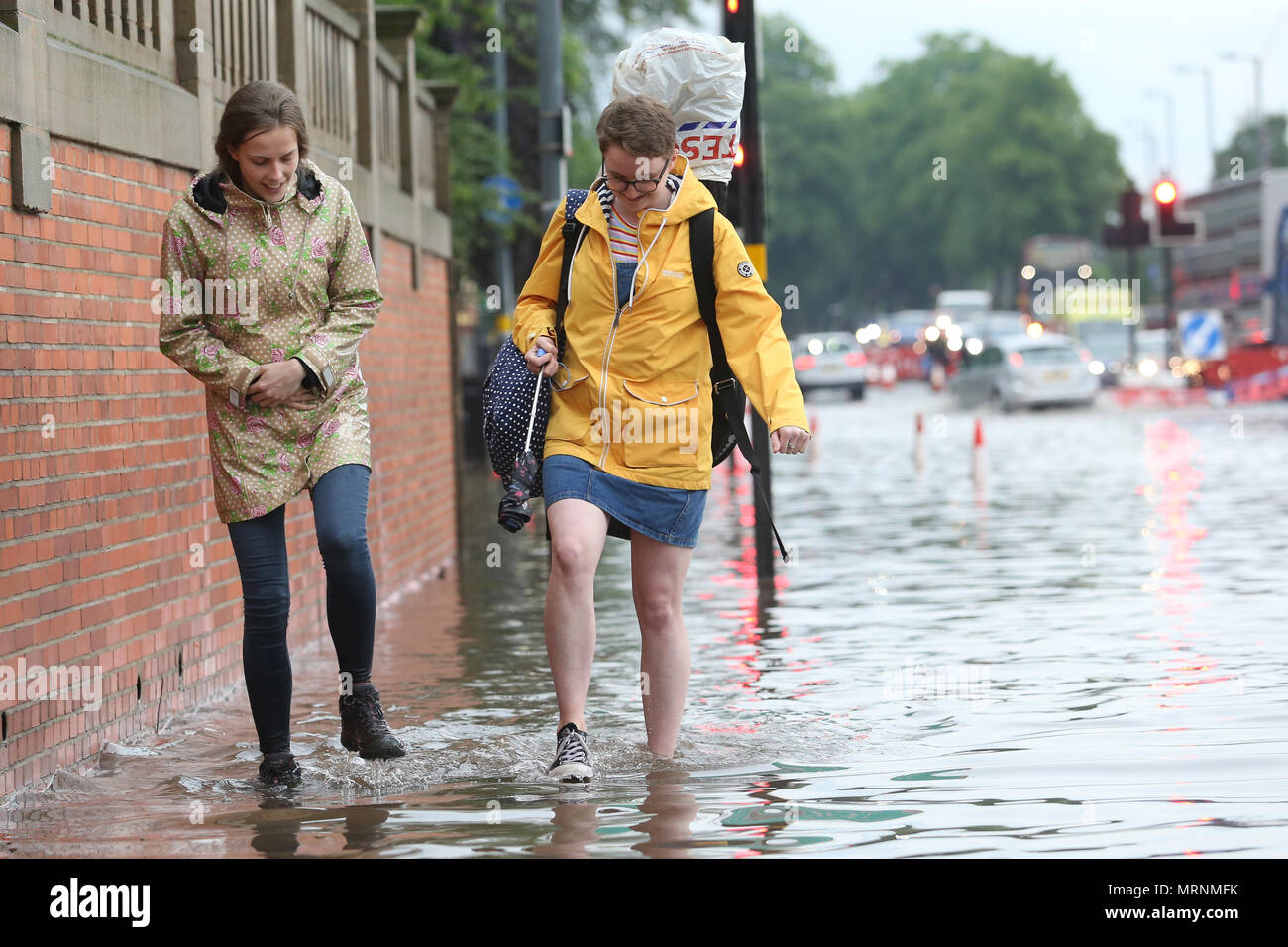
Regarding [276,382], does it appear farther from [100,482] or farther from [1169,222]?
[1169,222]

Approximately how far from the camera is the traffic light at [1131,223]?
112 feet

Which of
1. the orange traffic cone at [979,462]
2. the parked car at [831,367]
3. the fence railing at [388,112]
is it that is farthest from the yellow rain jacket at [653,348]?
the parked car at [831,367]

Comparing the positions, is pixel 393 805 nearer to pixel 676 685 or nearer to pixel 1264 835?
pixel 676 685

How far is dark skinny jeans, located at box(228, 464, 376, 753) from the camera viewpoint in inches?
241

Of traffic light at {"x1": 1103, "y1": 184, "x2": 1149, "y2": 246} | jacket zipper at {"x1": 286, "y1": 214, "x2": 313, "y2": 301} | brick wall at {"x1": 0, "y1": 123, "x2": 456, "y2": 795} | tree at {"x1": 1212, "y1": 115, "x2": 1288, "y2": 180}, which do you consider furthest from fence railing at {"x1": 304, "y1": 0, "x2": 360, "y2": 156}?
tree at {"x1": 1212, "y1": 115, "x2": 1288, "y2": 180}

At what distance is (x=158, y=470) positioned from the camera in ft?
24.9

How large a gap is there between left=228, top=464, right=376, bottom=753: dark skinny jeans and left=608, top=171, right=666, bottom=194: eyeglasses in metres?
1.05

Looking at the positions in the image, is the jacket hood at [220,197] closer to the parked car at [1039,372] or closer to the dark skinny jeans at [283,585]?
the dark skinny jeans at [283,585]

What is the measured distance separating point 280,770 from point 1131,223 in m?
29.8

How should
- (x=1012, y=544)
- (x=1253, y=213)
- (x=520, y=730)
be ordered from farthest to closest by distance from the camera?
(x=1253, y=213)
(x=1012, y=544)
(x=520, y=730)

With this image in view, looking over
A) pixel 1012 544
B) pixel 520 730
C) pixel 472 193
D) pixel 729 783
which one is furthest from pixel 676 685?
pixel 472 193

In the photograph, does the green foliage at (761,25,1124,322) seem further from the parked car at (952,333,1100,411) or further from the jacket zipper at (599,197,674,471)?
the jacket zipper at (599,197,674,471)

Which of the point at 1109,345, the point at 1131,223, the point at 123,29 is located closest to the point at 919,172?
the point at 1109,345
